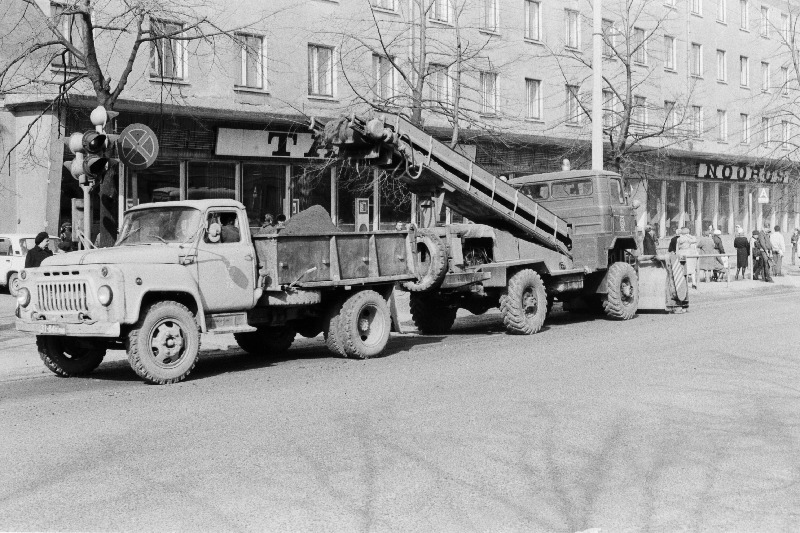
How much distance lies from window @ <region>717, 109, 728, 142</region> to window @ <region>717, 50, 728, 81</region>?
Result: 5.01ft

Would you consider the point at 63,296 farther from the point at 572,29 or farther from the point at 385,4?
the point at 572,29

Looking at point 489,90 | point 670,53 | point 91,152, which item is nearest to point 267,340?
point 91,152

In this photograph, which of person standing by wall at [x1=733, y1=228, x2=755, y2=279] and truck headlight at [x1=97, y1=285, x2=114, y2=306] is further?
person standing by wall at [x1=733, y1=228, x2=755, y2=279]

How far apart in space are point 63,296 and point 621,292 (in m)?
10.7

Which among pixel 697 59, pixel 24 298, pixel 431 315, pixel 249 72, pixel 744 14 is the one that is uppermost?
pixel 744 14

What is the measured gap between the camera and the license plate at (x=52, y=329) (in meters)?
10.5

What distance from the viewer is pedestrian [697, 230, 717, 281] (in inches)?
1145

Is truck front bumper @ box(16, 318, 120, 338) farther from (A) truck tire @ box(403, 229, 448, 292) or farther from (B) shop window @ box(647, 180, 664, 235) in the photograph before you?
(B) shop window @ box(647, 180, 664, 235)

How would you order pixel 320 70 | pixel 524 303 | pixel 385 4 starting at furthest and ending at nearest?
1. pixel 385 4
2. pixel 320 70
3. pixel 524 303

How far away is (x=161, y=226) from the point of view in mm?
11625

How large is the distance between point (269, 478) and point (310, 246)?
19.5 feet

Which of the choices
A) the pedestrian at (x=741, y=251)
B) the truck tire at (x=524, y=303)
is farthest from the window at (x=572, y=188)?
the pedestrian at (x=741, y=251)

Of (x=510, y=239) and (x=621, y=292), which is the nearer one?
(x=510, y=239)

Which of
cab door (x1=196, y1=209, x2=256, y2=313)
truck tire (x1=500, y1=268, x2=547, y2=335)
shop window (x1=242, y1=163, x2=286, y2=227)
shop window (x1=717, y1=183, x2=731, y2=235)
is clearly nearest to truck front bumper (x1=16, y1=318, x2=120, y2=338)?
cab door (x1=196, y1=209, x2=256, y2=313)
